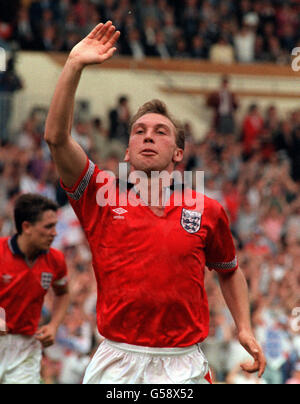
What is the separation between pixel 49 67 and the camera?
16.3 meters

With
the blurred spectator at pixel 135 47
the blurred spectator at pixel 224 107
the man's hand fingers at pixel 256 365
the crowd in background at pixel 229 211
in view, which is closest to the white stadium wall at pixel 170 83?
the blurred spectator at pixel 135 47

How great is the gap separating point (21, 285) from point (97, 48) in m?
2.77

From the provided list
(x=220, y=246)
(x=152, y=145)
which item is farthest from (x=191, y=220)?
(x=152, y=145)

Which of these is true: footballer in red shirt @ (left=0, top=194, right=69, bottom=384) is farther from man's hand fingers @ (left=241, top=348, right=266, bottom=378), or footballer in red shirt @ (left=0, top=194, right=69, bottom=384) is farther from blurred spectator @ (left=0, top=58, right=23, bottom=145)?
blurred spectator @ (left=0, top=58, right=23, bottom=145)

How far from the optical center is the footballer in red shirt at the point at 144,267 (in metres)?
3.97

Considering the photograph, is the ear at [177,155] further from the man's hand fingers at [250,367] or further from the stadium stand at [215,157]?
the stadium stand at [215,157]

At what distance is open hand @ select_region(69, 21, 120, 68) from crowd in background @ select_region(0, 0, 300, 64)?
12.4 meters

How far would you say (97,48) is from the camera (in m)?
3.71

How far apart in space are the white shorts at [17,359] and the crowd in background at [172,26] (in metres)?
10.7

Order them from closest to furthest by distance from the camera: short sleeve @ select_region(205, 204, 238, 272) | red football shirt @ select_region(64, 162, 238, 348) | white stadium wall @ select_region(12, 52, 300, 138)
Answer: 1. red football shirt @ select_region(64, 162, 238, 348)
2. short sleeve @ select_region(205, 204, 238, 272)
3. white stadium wall @ select_region(12, 52, 300, 138)

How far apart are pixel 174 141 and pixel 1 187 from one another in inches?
332

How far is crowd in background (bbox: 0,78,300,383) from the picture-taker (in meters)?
9.22

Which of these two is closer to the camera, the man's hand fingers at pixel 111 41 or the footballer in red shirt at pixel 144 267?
the man's hand fingers at pixel 111 41

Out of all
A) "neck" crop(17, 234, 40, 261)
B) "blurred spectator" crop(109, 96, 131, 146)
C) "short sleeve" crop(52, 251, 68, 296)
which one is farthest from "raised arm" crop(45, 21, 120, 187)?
"blurred spectator" crop(109, 96, 131, 146)
